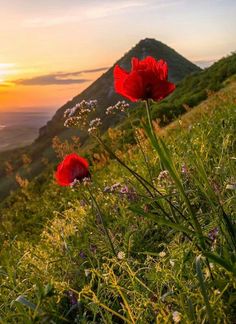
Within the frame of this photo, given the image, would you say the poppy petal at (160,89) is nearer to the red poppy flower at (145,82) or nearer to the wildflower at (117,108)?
the red poppy flower at (145,82)

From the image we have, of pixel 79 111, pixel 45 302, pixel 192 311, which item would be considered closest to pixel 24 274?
A: pixel 45 302

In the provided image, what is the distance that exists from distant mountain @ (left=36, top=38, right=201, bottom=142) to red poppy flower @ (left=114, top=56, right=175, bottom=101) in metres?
89.8

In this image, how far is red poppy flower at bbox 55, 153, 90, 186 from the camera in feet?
15.3

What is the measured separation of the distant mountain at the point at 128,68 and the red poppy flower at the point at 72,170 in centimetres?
8859

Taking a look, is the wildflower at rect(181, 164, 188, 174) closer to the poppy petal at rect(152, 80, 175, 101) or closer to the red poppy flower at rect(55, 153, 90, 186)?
the red poppy flower at rect(55, 153, 90, 186)

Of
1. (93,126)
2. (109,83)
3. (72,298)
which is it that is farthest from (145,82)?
(109,83)

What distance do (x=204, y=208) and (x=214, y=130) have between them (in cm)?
258

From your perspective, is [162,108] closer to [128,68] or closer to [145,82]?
[145,82]

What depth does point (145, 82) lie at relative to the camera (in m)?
3.21

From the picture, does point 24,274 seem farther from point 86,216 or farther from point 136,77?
point 136,77

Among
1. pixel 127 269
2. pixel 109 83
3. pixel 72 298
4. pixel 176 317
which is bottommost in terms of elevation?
pixel 109 83

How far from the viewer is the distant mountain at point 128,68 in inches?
3776

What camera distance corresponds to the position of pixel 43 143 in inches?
3526

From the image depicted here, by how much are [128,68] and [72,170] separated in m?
90.2
